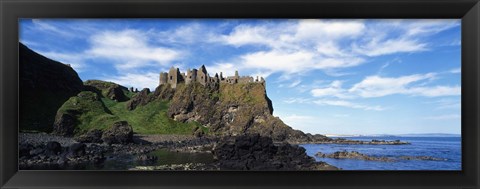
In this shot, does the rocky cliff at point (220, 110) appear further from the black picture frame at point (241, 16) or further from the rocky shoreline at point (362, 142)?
the black picture frame at point (241, 16)

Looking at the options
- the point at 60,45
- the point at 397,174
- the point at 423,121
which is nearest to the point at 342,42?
the point at 423,121

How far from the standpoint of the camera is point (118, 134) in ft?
12.3

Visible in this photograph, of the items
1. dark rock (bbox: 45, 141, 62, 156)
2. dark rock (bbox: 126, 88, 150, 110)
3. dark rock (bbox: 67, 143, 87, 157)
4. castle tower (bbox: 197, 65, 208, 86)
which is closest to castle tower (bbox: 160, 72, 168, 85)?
dark rock (bbox: 126, 88, 150, 110)

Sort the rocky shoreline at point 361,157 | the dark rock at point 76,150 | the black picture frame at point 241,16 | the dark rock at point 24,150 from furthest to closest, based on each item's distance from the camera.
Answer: the dark rock at point 76,150
the rocky shoreline at point 361,157
the dark rock at point 24,150
the black picture frame at point 241,16

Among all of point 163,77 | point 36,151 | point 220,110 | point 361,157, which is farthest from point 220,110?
point 36,151

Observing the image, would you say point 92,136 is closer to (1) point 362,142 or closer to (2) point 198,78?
(2) point 198,78

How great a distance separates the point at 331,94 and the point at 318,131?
0.37m

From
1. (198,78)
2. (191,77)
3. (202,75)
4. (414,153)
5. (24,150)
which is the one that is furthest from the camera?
(191,77)

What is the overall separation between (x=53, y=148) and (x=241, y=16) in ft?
5.67

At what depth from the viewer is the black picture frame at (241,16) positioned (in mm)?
1742

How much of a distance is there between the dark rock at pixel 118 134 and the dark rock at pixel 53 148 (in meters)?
0.95

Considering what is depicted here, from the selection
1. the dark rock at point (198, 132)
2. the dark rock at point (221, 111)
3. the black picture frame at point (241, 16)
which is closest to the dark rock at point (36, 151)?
the black picture frame at point (241, 16)

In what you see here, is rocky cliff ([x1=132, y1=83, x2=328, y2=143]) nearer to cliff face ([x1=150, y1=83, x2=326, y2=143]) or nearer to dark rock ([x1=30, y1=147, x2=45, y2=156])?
cliff face ([x1=150, y1=83, x2=326, y2=143])

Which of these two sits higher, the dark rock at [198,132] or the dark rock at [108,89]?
the dark rock at [108,89]
